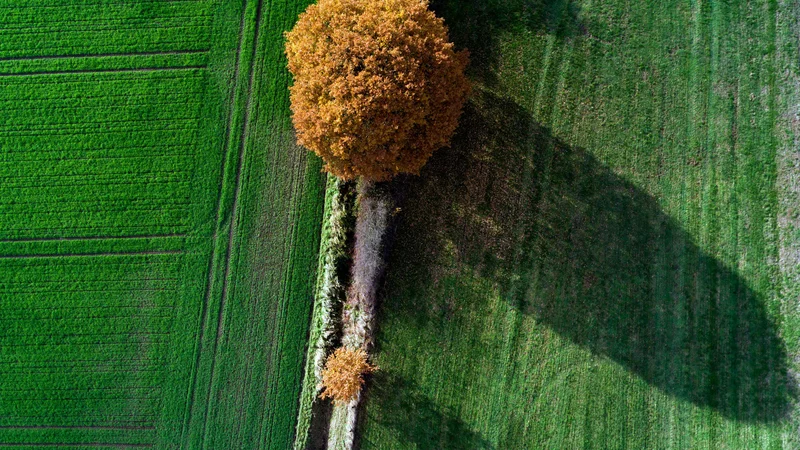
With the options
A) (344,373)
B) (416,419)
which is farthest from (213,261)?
(416,419)

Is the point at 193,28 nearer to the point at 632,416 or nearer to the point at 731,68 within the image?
the point at 731,68

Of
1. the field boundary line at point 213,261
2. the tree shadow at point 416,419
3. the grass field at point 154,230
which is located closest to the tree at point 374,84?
the grass field at point 154,230

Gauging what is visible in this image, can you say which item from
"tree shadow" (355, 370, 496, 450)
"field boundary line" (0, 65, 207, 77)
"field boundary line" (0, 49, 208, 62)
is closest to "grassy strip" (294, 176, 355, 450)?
"tree shadow" (355, 370, 496, 450)

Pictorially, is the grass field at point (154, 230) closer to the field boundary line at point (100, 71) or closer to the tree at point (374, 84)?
the field boundary line at point (100, 71)

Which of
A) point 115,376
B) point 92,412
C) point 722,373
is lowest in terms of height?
point 92,412

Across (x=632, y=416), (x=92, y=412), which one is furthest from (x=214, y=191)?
(x=632, y=416)

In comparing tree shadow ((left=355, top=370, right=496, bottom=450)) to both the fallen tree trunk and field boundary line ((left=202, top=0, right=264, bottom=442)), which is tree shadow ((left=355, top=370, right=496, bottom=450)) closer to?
the fallen tree trunk
